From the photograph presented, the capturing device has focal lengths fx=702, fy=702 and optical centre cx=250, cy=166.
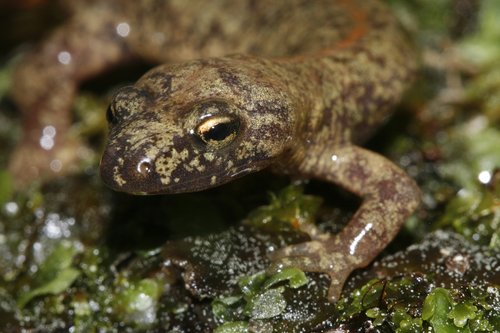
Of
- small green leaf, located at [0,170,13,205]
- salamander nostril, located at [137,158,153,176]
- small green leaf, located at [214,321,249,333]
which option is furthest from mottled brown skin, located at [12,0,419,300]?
small green leaf, located at [0,170,13,205]

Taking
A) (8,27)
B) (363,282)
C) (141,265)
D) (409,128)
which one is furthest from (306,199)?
(8,27)

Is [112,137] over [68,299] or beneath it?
over

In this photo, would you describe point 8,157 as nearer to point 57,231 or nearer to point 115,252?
point 57,231

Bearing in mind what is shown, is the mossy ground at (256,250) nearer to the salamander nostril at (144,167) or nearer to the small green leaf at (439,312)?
the small green leaf at (439,312)

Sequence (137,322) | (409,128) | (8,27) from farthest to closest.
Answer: (8,27) < (409,128) < (137,322)

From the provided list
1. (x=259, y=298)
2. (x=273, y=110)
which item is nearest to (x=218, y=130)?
(x=273, y=110)

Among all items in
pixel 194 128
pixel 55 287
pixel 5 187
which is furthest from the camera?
pixel 5 187

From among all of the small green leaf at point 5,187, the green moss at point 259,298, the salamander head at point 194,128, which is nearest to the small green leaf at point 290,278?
the green moss at point 259,298

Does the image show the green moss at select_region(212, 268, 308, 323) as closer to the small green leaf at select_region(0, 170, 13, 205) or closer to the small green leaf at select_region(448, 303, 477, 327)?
the small green leaf at select_region(448, 303, 477, 327)

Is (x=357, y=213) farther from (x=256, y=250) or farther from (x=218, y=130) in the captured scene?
(x=218, y=130)
